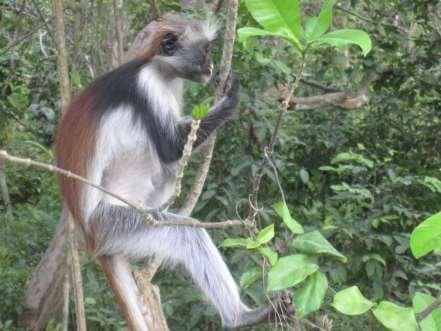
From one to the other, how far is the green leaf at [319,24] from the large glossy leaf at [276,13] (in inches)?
2.6

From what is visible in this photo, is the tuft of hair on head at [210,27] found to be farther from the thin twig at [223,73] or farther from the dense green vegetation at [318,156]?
the thin twig at [223,73]

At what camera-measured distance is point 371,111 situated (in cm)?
556

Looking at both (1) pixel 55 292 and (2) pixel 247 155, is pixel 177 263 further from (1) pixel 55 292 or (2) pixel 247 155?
(1) pixel 55 292

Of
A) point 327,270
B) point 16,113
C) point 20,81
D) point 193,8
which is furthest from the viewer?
point 20,81

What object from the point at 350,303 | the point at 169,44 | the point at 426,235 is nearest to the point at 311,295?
the point at 350,303

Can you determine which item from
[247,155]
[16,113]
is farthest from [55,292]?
[247,155]

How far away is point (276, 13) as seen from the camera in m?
1.81

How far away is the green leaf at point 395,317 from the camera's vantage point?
1.58m

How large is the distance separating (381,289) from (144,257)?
1363 mm

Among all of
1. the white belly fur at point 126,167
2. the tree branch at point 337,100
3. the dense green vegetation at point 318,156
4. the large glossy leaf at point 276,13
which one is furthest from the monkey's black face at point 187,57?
the large glossy leaf at point 276,13

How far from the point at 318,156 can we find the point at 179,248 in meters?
1.88

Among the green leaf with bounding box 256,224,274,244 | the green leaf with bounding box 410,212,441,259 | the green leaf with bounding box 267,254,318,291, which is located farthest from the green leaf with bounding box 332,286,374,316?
the green leaf with bounding box 256,224,274,244

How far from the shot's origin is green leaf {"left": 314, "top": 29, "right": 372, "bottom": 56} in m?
1.82

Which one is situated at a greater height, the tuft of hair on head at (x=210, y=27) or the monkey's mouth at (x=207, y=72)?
the tuft of hair on head at (x=210, y=27)
